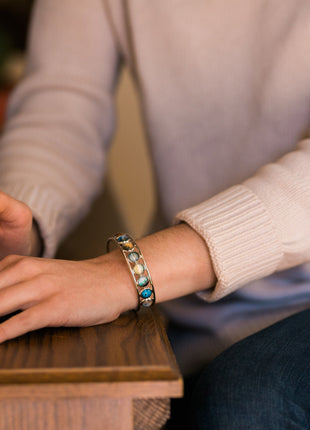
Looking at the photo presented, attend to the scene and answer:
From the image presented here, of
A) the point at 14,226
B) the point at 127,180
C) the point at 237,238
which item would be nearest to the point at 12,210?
the point at 14,226

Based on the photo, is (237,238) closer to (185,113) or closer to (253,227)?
(253,227)

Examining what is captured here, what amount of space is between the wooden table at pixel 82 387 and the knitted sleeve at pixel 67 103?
0.41 m

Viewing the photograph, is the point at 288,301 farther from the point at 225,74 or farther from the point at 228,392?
the point at 225,74

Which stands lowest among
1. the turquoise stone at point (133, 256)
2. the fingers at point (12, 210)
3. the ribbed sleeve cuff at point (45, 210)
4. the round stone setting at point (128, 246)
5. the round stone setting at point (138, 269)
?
the ribbed sleeve cuff at point (45, 210)

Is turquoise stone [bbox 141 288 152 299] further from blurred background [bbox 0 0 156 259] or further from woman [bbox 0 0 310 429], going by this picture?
blurred background [bbox 0 0 156 259]

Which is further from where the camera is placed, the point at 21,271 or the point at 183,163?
the point at 183,163

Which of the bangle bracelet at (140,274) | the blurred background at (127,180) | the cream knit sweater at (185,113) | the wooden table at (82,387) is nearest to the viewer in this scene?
the wooden table at (82,387)

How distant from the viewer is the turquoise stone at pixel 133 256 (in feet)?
1.64

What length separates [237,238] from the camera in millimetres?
526

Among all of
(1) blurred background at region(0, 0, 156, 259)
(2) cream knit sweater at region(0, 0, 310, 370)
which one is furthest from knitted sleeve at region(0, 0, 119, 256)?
(1) blurred background at region(0, 0, 156, 259)

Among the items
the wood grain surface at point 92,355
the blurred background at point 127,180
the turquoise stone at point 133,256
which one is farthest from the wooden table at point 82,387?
the blurred background at point 127,180

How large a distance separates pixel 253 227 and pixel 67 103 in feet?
1.67

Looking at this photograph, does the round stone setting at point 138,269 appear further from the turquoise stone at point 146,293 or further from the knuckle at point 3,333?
the knuckle at point 3,333

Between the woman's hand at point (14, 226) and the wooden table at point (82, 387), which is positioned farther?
the woman's hand at point (14, 226)
